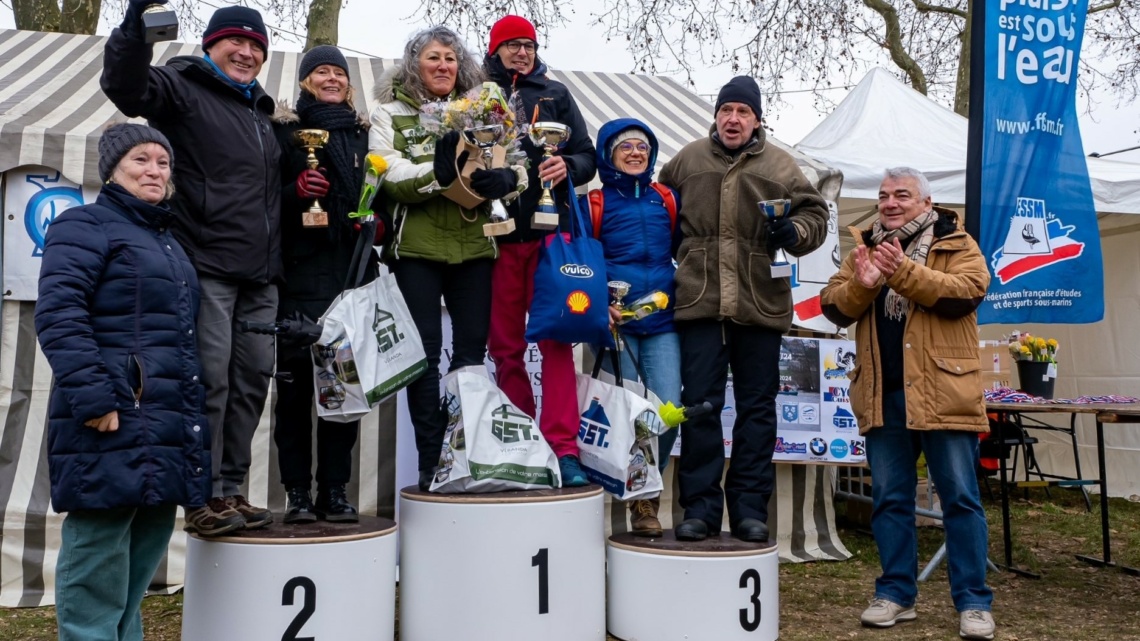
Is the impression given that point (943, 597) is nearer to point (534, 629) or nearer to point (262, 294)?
point (534, 629)

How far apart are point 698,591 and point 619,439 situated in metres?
0.58

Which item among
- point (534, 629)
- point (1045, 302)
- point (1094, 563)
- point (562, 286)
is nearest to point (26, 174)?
point (562, 286)

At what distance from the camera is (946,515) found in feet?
12.4

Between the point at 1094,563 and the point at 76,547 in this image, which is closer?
the point at 76,547

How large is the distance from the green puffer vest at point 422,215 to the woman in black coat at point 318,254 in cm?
9

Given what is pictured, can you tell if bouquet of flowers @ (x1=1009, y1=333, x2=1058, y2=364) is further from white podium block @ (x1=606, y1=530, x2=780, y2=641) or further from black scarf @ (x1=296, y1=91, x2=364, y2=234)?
black scarf @ (x1=296, y1=91, x2=364, y2=234)

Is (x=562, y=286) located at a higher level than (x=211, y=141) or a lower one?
lower

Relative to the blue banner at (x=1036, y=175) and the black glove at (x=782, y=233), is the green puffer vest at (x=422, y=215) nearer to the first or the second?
the black glove at (x=782, y=233)

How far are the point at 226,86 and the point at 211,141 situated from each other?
0.63 ft

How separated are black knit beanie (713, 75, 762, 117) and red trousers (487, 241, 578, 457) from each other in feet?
3.16

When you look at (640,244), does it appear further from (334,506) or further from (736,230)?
(334,506)

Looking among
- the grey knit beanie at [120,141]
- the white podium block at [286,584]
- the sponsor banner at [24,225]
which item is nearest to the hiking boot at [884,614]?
the white podium block at [286,584]

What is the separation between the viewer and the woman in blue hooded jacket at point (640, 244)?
368cm

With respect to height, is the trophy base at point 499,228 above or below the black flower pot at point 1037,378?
above
